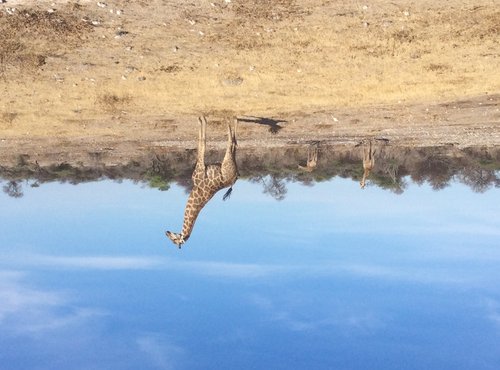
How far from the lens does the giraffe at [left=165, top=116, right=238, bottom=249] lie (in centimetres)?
1262

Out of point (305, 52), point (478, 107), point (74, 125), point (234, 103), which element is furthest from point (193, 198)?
point (478, 107)

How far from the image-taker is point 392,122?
1370 centimetres

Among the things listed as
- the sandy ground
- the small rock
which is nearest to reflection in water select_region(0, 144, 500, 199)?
the sandy ground

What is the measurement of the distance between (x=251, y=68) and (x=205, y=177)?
9.20 feet

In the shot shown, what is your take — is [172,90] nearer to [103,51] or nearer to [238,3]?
[103,51]

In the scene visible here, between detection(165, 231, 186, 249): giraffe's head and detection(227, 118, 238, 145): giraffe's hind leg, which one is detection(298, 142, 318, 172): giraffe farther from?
detection(165, 231, 186, 249): giraffe's head

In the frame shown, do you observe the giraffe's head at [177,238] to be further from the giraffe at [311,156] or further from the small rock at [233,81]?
the giraffe at [311,156]

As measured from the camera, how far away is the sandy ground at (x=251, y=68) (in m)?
9.93

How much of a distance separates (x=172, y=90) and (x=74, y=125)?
328 centimetres

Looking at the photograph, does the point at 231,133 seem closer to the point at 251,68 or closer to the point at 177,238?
the point at 251,68

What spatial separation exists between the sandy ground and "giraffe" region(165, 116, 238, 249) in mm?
651

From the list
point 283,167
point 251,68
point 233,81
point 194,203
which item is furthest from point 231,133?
point 283,167

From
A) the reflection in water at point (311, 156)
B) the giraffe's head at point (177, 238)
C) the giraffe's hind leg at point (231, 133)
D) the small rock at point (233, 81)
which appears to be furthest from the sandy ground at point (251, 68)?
the giraffe's head at point (177, 238)

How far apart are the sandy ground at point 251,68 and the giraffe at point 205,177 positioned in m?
0.65
